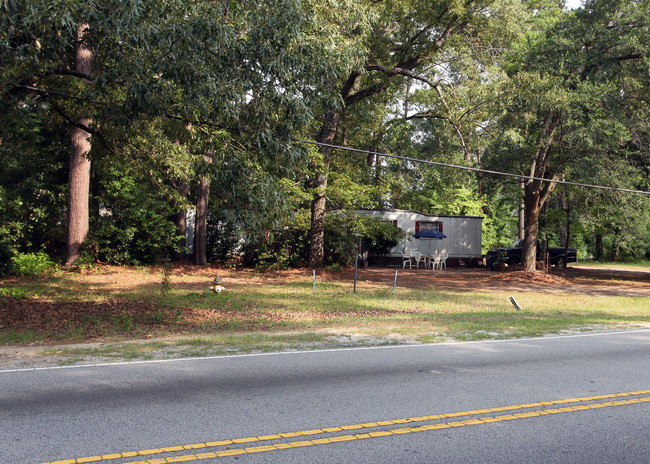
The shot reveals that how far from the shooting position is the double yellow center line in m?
4.71

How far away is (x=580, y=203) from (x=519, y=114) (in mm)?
7414

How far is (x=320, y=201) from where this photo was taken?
25.9 m

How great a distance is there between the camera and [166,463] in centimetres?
456

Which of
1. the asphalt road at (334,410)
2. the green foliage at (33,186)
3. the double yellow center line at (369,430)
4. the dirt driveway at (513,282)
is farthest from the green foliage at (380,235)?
the double yellow center line at (369,430)

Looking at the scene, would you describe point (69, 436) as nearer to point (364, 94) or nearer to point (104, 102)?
point (104, 102)

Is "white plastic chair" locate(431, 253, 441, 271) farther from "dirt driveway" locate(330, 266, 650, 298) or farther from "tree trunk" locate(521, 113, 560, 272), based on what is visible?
"tree trunk" locate(521, 113, 560, 272)

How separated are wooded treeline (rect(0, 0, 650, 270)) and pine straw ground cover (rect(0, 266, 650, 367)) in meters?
2.24

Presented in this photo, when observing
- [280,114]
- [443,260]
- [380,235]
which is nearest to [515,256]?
[443,260]

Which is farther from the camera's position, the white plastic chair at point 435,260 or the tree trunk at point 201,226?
the white plastic chair at point 435,260

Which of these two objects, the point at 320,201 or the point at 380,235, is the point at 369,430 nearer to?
the point at 320,201

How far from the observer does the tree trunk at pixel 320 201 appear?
2498 cm

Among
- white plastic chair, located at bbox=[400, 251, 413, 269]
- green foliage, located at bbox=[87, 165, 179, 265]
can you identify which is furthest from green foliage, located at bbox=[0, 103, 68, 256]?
white plastic chair, located at bbox=[400, 251, 413, 269]

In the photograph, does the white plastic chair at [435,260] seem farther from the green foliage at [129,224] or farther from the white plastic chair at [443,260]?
the green foliage at [129,224]

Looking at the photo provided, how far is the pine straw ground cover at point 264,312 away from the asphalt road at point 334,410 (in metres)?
1.82
